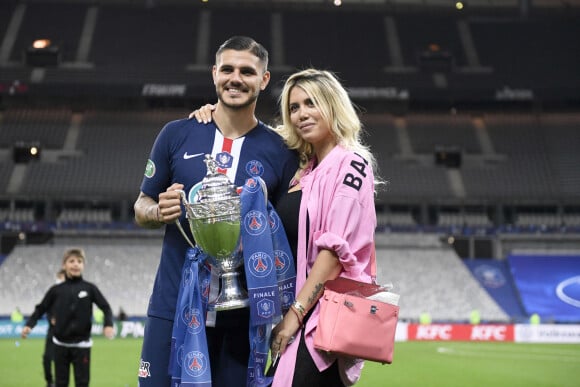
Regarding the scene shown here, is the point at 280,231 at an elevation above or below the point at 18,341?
below

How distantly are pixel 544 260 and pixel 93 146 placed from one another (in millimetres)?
22615

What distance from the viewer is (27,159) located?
44906mm

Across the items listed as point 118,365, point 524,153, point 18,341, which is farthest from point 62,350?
point 524,153

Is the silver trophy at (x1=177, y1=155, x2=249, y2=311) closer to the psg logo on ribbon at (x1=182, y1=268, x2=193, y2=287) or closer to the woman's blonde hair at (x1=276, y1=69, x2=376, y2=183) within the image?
the psg logo on ribbon at (x1=182, y1=268, x2=193, y2=287)

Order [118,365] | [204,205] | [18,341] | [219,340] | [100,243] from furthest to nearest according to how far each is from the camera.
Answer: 1. [100,243]
2. [18,341]
3. [118,365]
4. [219,340]
5. [204,205]

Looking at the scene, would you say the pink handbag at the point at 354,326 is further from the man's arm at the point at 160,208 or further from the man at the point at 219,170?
the man's arm at the point at 160,208

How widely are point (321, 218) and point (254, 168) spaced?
1.78 feet

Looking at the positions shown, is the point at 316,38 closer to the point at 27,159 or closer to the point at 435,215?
the point at 435,215

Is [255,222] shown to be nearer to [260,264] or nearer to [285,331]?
[260,264]

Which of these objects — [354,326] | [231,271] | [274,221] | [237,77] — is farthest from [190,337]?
[237,77]

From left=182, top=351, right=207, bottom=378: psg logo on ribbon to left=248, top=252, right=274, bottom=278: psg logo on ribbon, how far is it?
1.74ft

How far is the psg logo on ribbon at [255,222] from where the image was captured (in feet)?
15.9

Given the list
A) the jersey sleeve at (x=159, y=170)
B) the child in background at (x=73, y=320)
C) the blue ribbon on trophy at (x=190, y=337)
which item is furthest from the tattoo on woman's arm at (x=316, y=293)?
the child in background at (x=73, y=320)

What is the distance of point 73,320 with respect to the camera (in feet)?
37.6
